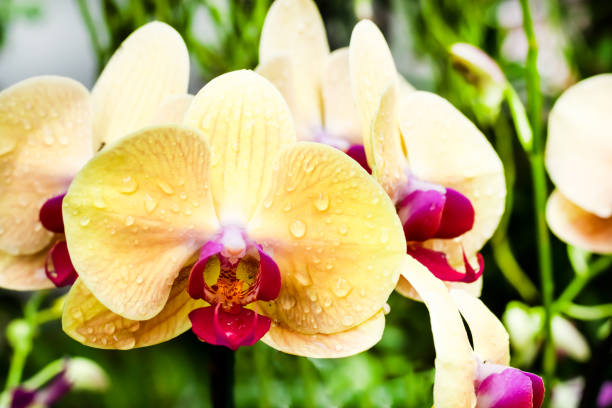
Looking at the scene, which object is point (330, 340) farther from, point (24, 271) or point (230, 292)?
point (24, 271)

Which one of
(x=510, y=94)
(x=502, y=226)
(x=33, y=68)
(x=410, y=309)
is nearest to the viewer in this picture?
(x=510, y=94)

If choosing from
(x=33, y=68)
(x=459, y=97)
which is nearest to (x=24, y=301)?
(x=33, y=68)

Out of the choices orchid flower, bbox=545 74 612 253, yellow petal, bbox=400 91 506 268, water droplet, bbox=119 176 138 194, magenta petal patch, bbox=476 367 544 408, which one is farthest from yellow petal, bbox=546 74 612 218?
water droplet, bbox=119 176 138 194

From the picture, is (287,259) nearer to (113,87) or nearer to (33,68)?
(113,87)

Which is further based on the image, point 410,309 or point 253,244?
point 410,309

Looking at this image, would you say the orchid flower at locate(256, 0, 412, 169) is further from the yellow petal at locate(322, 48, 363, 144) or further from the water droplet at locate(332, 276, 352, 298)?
the water droplet at locate(332, 276, 352, 298)

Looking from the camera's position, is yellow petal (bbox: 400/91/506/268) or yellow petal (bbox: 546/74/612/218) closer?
yellow petal (bbox: 400/91/506/268)

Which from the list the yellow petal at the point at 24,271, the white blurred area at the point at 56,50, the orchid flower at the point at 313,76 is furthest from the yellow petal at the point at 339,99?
the white blurred area at the point at 56,50
